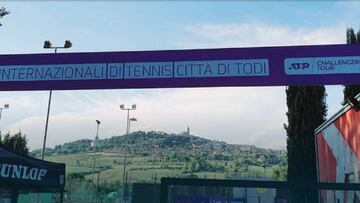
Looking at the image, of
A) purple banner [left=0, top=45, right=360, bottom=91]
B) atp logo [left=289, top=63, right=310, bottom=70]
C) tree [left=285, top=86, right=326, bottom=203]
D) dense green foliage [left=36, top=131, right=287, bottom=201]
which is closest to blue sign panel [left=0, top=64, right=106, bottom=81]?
purple banner [left=0, top=45, right=360, bottom=91]

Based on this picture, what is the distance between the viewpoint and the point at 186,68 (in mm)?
10188

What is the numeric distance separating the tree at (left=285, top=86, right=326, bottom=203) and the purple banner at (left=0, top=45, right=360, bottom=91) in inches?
657

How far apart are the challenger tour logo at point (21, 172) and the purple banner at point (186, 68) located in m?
2.27

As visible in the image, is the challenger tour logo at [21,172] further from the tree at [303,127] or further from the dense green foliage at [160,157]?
the dense green foliage at [160,157]

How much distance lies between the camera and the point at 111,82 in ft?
33.9

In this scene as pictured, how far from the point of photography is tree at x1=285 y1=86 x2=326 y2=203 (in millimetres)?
26531

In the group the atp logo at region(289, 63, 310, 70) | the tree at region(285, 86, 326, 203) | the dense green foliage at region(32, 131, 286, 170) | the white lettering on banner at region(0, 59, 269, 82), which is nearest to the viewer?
the atp logo at region(289, 63, 310, 70)

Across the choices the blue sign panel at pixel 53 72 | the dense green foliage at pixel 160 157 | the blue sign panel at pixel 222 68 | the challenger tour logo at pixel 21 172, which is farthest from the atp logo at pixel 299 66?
the dense green foliage at pixel 160 157

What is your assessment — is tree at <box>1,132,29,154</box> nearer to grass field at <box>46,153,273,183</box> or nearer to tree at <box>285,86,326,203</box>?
grass field at <box>46,153,273,183</box>

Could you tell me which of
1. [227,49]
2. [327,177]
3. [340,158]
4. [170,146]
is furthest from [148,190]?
[170,146]

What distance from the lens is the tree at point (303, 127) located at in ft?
87.0

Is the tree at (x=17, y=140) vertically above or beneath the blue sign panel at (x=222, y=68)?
above

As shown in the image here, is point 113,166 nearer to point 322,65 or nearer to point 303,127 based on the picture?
point 303,127

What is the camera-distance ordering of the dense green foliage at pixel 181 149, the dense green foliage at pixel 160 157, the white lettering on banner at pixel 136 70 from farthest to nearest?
the dense green foliage at pixel 181 149 < the dense green foliage at pixel 160 157 < the white lettering on banner at pixel 136 70
